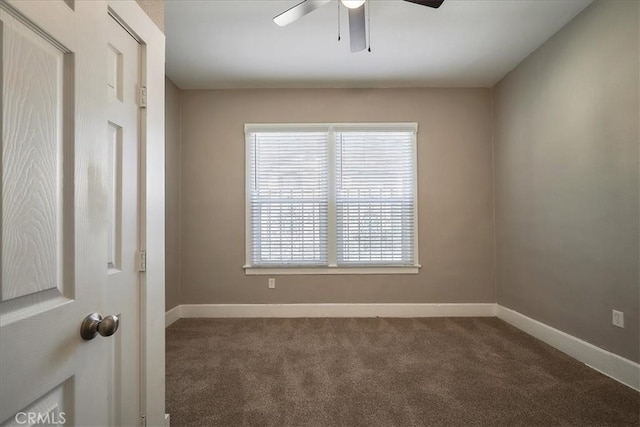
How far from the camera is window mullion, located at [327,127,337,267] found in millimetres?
3834


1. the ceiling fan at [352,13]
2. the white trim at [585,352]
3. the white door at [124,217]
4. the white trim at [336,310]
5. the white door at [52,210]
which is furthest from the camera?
the white trim at [336,310]

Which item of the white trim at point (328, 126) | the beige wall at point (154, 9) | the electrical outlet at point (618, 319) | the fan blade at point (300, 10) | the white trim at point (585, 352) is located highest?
the fan blade at point (300, 10)

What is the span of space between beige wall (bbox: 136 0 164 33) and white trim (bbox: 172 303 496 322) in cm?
302

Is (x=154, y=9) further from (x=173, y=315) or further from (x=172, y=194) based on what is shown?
(x=173, y=315)

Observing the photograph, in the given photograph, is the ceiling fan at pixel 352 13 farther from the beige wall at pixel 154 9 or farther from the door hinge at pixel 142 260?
the door hinge at pixel 142 260

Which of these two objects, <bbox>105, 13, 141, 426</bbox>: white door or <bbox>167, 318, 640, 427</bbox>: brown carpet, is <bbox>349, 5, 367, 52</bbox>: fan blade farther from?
<bbox>167, 318, 640, 427</bbox>: brown carpet

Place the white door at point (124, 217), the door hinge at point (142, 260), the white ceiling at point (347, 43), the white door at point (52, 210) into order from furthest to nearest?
the white ceiling at point (347, 43) < the door hinge at point (142, 260) < the white door at point (124, 217) < the white door at point (52, 210)

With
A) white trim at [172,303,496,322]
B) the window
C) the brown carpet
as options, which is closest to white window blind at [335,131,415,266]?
the window

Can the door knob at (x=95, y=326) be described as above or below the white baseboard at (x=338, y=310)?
above

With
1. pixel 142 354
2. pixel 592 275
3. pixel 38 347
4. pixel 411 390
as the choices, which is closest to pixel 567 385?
pixel 592 275

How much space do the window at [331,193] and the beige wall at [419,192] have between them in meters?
0.14

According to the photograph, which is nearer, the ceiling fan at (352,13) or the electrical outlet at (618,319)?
the ceiling fan at (352,13)

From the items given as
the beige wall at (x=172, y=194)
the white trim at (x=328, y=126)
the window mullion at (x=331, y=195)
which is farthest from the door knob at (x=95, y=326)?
the white trim at (x=328, y=126)

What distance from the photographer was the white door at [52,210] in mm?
612
